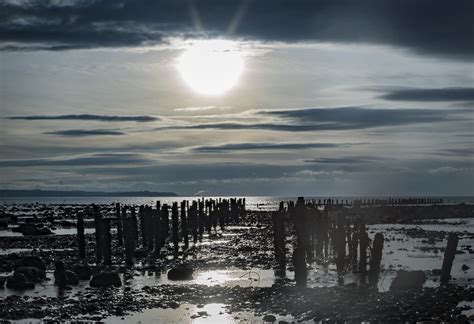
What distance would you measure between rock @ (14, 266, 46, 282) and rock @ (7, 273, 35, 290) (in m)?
1.06

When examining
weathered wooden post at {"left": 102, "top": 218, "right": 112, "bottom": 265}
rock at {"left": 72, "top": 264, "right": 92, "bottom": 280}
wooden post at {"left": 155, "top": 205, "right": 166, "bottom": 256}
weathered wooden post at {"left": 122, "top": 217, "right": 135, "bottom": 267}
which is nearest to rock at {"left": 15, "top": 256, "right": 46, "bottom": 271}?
rock at {"left": 72, "top": 264, "right": 92, "bottom": 280}

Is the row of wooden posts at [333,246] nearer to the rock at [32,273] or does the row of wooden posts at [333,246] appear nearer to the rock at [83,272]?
the rock at [83,272]

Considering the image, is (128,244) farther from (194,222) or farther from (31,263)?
(194,222)

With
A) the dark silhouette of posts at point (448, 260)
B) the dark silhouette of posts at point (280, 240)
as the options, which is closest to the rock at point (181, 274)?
the dark silhouette of posts at point (280, 240)

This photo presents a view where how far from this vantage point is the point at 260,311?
72.2 feet

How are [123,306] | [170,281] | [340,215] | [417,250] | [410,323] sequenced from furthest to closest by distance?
[417,250] → [340,215] → [170,281] → [123,306] → [410,323]

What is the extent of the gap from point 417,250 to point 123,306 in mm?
27693

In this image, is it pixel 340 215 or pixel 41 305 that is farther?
pixel 340 215

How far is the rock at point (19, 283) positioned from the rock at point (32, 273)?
106 cm

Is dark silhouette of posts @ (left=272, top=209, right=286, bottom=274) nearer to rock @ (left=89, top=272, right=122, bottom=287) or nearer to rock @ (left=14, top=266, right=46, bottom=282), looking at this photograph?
rock @ (left=89, top=272, right=122, bottom=287)

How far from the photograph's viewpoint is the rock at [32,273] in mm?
30219

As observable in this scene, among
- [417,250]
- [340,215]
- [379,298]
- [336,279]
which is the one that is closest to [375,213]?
[417,250]

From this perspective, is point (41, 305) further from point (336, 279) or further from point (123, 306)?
point (336, 279)

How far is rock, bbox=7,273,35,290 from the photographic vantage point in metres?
28.2
